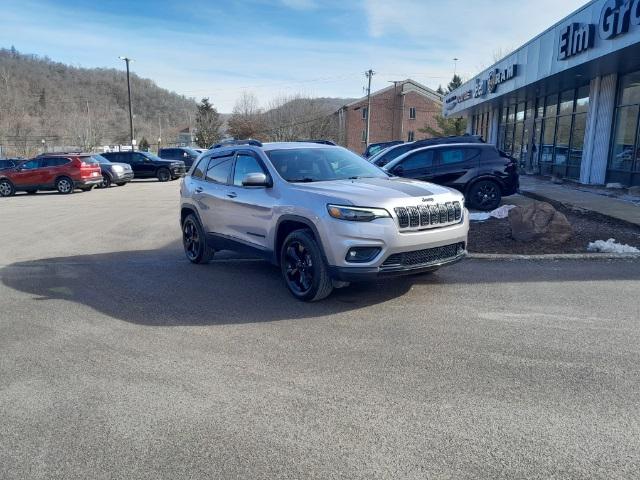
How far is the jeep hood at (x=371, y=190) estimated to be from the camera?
5.03 m

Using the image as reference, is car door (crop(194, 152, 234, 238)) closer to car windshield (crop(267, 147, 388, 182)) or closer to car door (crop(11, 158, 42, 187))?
car windshield (crop(267, 147, 388, 182))

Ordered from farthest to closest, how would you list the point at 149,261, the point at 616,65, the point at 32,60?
the point at 32,60 → the point at 616,65 → the point at 149,261

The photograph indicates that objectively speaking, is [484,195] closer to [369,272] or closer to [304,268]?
[304,268]

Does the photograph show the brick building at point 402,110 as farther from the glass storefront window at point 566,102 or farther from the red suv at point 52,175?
the red suv at point 52,175

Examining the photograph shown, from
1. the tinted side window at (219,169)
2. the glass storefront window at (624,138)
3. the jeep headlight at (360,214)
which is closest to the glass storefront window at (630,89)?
the glass storefront window at (624,138)

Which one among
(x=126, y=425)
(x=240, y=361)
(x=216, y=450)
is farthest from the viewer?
(x=240, y=361)

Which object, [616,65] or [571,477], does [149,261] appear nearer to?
[571,477]

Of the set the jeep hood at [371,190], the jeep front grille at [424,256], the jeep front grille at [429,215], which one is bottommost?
the jeep front grille at [424,256]

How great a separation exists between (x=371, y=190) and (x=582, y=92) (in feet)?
53.3

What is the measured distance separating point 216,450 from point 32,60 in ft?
321

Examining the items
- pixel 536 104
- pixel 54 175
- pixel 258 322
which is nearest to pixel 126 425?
Answer: pixel 258 322

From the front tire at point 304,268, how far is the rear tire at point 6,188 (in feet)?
67.9

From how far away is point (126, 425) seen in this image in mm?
3158

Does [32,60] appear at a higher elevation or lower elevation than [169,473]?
higher
